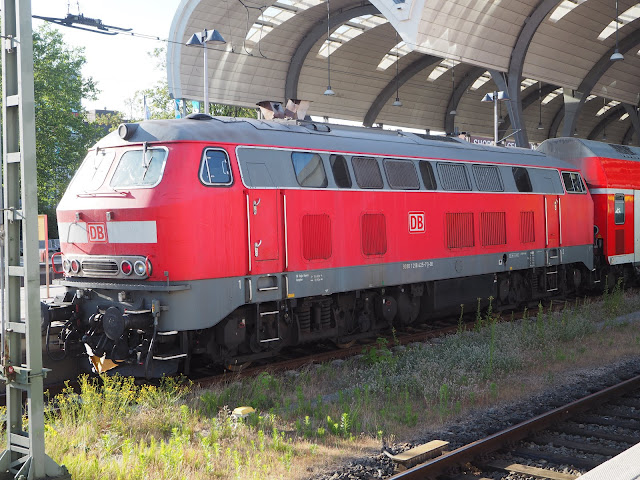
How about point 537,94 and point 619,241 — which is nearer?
point 619,241

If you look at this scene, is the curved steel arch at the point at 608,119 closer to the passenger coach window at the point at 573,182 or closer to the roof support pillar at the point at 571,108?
the roof support pillar at the point at 571,108

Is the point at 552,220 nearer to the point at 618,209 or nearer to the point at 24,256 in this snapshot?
the point at 618,209

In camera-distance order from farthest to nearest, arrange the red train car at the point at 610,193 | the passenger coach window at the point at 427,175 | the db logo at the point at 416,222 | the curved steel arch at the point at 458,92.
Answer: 1. the curved steel arch at the point at 458,92
2. the red train car at the point at 610,193
3. the passenger coach window at the point at 427,175
4. the db logo at the point at 416,222

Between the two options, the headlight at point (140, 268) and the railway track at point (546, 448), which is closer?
the railway track at point (546, 448)

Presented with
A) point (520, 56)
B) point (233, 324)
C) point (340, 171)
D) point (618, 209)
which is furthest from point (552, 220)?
point (520, 56)

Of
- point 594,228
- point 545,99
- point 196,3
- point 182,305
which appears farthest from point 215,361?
point 545,99

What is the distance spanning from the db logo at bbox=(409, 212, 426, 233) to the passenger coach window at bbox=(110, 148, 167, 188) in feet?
17.6

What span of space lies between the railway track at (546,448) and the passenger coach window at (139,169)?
5411mm

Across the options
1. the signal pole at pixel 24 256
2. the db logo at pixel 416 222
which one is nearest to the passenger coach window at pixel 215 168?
the signal pole at pixel 24 256

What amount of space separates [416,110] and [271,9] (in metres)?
18.8

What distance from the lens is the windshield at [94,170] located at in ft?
34.9

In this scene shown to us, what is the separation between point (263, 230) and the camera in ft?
34.7

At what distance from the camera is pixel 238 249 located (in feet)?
33.6

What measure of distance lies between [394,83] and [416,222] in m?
35.1
